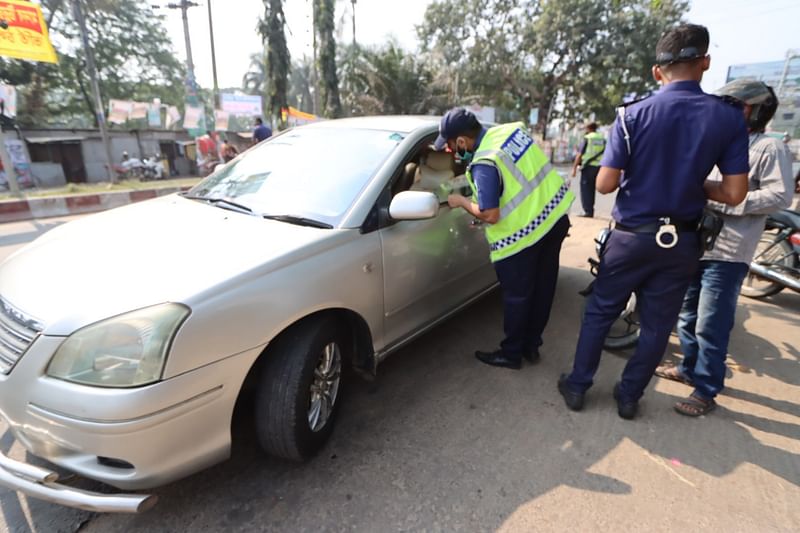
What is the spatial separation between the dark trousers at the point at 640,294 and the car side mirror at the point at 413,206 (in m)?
0.94

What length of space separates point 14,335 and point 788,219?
5.47m

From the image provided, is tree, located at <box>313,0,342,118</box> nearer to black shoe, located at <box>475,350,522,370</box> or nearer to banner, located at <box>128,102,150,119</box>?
banner, located at <box>128,102,150,119</box>

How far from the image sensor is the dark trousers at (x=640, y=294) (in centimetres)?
215

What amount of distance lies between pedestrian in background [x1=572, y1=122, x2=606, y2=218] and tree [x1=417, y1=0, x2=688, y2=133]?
58.7ft

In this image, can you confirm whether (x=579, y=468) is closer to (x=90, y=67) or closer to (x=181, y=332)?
(x=181, y=332)

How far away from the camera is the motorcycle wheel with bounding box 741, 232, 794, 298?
4023 mm

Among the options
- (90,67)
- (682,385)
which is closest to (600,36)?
(90,67)

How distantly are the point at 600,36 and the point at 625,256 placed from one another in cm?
2537

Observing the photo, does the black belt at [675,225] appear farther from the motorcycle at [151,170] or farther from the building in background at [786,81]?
the motorcycle at [151,170]

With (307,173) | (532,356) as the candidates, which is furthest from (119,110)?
(532,356)

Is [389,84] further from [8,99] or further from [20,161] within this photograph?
[20,161]

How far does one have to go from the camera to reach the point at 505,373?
9.81 feet

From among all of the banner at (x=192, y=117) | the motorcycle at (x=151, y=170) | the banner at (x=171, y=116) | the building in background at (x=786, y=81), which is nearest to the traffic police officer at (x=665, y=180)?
the building in background at (x=786, y=81)

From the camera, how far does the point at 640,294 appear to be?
2367 millimetres
